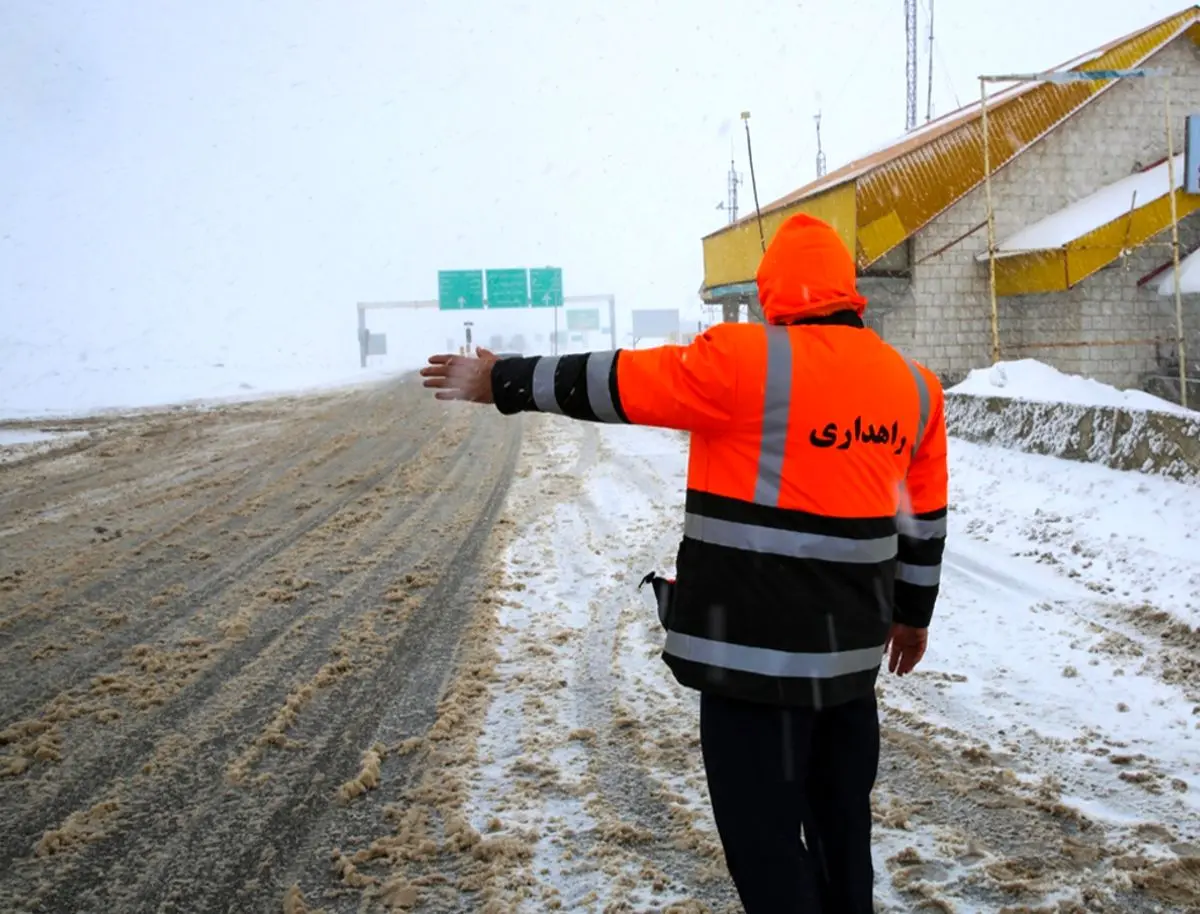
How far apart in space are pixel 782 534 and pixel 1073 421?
7.32 m

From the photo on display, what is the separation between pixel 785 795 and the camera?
208 centimetres

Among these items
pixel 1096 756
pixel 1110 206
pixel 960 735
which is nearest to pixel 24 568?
pixel 960 735

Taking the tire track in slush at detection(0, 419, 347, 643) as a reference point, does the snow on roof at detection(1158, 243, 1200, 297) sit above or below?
above

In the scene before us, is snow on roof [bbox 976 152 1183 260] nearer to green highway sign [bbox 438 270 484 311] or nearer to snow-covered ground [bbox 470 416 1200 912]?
snow-covered ground [bbox 470 416 1200 912]

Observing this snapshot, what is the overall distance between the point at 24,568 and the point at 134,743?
3822 mm

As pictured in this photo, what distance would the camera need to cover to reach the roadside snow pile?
7.00 m

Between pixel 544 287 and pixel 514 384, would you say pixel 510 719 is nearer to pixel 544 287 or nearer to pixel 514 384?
pixel 514 384

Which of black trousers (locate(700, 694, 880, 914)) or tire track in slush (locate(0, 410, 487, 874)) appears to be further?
tire track in slush (locate(0, 410, 487, 874))

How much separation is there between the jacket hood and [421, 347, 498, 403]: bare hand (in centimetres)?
74

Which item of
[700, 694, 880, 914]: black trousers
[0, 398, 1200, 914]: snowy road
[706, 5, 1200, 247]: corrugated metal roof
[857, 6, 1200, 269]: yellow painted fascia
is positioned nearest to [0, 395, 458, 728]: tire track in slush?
[0, 398, 1200, 914]: snowy road

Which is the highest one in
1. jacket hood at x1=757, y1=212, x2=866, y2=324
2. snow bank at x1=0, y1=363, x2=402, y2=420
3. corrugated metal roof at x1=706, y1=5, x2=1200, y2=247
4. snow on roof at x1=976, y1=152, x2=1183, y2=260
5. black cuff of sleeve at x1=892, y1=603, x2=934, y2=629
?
corrugated metal roof at x1=706, y1=5, x2=1200, y2=247

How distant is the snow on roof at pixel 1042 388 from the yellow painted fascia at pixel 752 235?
3.63 meters

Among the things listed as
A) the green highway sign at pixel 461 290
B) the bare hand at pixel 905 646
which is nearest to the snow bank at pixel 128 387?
the green highway sign at pixel 461 290

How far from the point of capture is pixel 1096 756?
365cm
